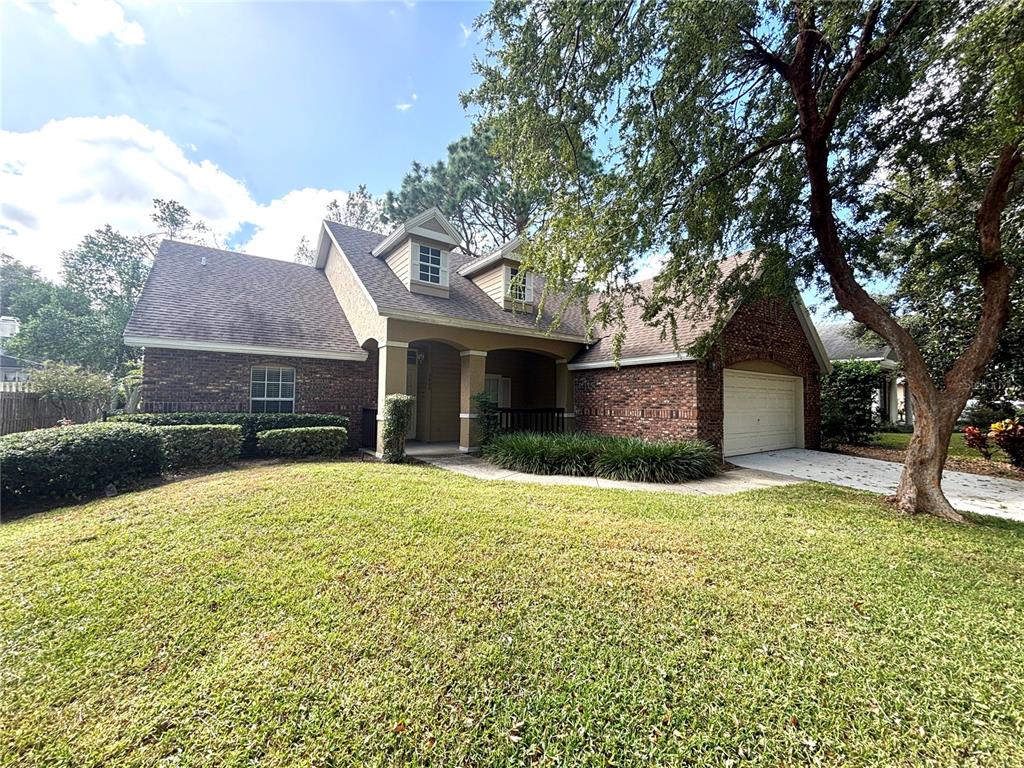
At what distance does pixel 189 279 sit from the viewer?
38.3ft

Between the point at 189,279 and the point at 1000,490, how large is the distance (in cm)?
1998

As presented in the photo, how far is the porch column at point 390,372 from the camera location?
9695mm

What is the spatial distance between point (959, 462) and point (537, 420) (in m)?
11.4

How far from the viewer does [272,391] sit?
432 inches

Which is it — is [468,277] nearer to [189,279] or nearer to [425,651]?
[189,279]

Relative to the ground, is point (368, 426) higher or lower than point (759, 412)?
lower

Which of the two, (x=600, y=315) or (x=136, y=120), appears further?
(x=136, y=120)

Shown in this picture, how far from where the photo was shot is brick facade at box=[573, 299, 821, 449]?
9.71 m

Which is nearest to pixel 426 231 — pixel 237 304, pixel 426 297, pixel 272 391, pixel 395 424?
pixel 426 297

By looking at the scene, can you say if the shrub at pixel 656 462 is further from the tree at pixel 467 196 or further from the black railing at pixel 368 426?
the tree at pixel 467 196

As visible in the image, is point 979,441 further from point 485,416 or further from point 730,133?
point 485,416

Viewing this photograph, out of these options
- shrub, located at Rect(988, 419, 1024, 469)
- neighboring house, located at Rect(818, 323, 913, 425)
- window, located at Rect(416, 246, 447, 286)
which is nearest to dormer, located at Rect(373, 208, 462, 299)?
window, located at Rect(416, 246, 447, 286)

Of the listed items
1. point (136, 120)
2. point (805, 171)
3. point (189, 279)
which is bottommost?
point (189, 279)

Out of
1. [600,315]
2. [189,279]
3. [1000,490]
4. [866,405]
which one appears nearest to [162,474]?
[189,279]
